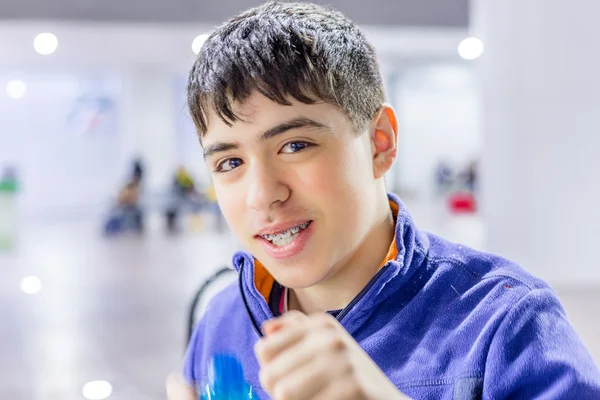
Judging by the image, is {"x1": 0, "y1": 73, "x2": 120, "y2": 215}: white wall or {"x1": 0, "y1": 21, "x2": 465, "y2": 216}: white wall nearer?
{"x1": 0, "y1": 21, "x2": 465, "y2": 216}: white wall

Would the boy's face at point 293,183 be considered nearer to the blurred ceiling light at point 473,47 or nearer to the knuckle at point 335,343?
the knuckle at point 335,343

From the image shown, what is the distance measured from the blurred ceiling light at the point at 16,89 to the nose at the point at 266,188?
15.9 m

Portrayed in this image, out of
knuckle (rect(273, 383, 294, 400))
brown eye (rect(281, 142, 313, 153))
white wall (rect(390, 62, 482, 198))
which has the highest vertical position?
white wall (rect(390, 62, 482, 198))

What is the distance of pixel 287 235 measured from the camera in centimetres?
93

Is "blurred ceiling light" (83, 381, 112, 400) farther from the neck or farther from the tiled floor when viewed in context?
the neck

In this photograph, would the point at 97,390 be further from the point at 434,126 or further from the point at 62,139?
the point at 434,126

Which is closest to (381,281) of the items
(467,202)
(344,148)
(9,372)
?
(344,148)

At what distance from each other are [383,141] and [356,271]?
19 centimetres

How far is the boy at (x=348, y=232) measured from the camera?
0.85 m

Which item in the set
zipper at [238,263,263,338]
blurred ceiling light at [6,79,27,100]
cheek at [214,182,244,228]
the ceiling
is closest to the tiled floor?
the ceiling

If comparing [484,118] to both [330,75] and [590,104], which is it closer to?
[590,104]

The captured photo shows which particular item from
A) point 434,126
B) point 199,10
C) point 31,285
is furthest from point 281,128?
point 434,126

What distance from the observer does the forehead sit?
908mm

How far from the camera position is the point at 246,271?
1086 millimetres
